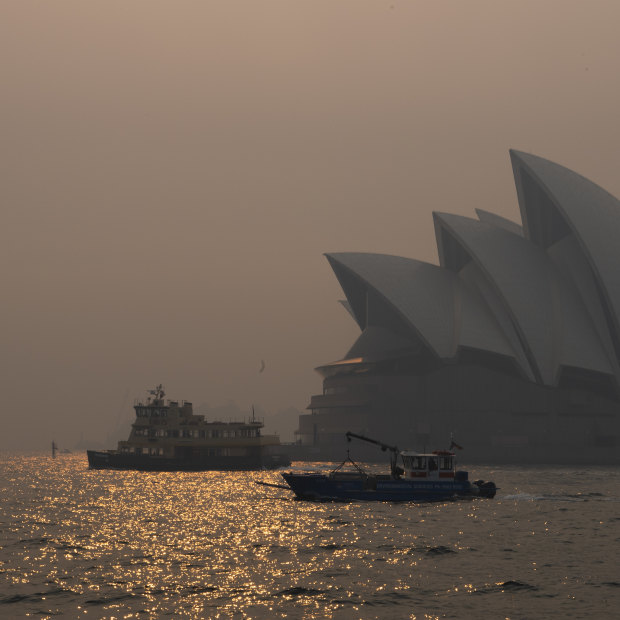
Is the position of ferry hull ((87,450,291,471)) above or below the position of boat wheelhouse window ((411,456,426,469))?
below

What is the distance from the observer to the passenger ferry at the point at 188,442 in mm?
113500

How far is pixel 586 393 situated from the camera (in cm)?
14288

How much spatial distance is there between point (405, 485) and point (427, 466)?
2.86 metres

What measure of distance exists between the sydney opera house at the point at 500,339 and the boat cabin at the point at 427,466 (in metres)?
68.6

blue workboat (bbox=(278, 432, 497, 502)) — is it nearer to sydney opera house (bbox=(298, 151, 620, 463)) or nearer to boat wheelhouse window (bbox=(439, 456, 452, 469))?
boat wheelhouse window (bbox=(439, 456, 452, 469))

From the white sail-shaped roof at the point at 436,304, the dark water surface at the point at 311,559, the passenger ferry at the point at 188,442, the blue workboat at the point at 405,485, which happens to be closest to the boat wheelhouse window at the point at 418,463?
the blue workboat at the point at 405,485

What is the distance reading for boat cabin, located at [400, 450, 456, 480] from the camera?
63625 millimetres

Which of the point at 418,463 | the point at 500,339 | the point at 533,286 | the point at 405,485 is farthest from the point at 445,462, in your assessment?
the point at 533,286

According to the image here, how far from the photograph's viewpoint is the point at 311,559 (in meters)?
37.1

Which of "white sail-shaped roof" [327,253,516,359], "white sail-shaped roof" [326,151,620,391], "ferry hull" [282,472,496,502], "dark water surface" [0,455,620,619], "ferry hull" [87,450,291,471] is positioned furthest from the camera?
"white sail-shaped roof" [327,253,516,359]

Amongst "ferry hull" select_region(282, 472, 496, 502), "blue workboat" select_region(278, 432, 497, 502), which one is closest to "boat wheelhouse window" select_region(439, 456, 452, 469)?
"blue workboat" select_region(278, 432, 497, 502)

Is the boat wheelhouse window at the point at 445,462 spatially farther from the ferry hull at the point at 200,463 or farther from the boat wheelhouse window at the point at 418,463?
the ferry hull at the point at 200,463

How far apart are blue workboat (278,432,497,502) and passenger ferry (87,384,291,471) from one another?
49608 millimetres

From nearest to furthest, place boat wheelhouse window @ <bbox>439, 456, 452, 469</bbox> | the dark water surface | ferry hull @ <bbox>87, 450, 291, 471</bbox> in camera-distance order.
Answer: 1. the dark water surface
2. boat wheelhouse window @ <bbox>439, 456, 452, 469</bbox>
3. ferry hull @ <bbox>87, 450, 291, 471</bbox>
